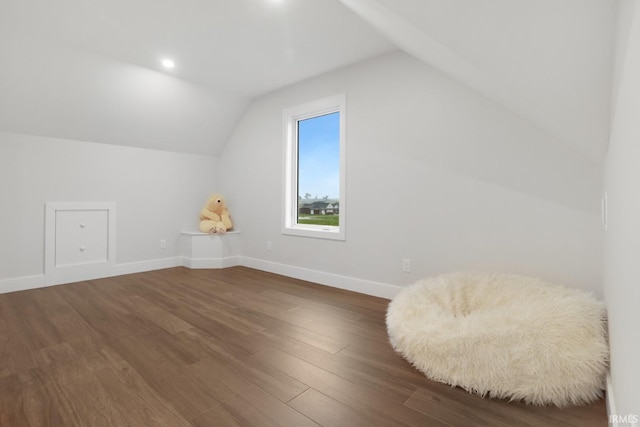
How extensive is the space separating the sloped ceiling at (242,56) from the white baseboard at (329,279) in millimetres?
1785

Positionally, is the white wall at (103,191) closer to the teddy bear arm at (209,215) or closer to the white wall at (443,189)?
the teddy bear arm at (209,215)

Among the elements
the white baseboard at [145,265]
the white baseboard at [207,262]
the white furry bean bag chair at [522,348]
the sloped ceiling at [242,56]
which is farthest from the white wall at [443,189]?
the white baseboard at [145,265]

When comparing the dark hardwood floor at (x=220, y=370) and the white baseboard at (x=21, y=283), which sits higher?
the white baseboard at (x=21, y=283)

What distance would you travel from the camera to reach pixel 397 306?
1913 millimetres

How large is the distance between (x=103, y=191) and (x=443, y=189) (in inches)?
153

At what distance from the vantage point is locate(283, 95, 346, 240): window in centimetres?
340

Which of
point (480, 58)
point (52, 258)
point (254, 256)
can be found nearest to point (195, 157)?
point (254, 256)

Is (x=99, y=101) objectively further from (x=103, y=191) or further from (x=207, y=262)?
(x=207, y=262)

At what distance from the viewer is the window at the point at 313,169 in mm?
3400

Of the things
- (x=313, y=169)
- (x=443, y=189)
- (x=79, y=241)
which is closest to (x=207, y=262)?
(x=79, y=241)

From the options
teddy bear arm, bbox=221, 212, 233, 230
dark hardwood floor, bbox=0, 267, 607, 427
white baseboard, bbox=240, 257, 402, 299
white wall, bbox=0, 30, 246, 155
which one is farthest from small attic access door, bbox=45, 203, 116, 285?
white baseboard, bbox=240, 257, 402, 299

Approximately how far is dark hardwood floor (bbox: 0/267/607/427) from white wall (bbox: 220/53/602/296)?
66 centimetres

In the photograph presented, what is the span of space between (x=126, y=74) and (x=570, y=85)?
12.2 ft

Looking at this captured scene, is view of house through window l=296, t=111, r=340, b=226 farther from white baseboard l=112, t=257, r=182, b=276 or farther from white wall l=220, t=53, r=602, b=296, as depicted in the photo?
white baseboard l=112, t=257, r=182, b=276
